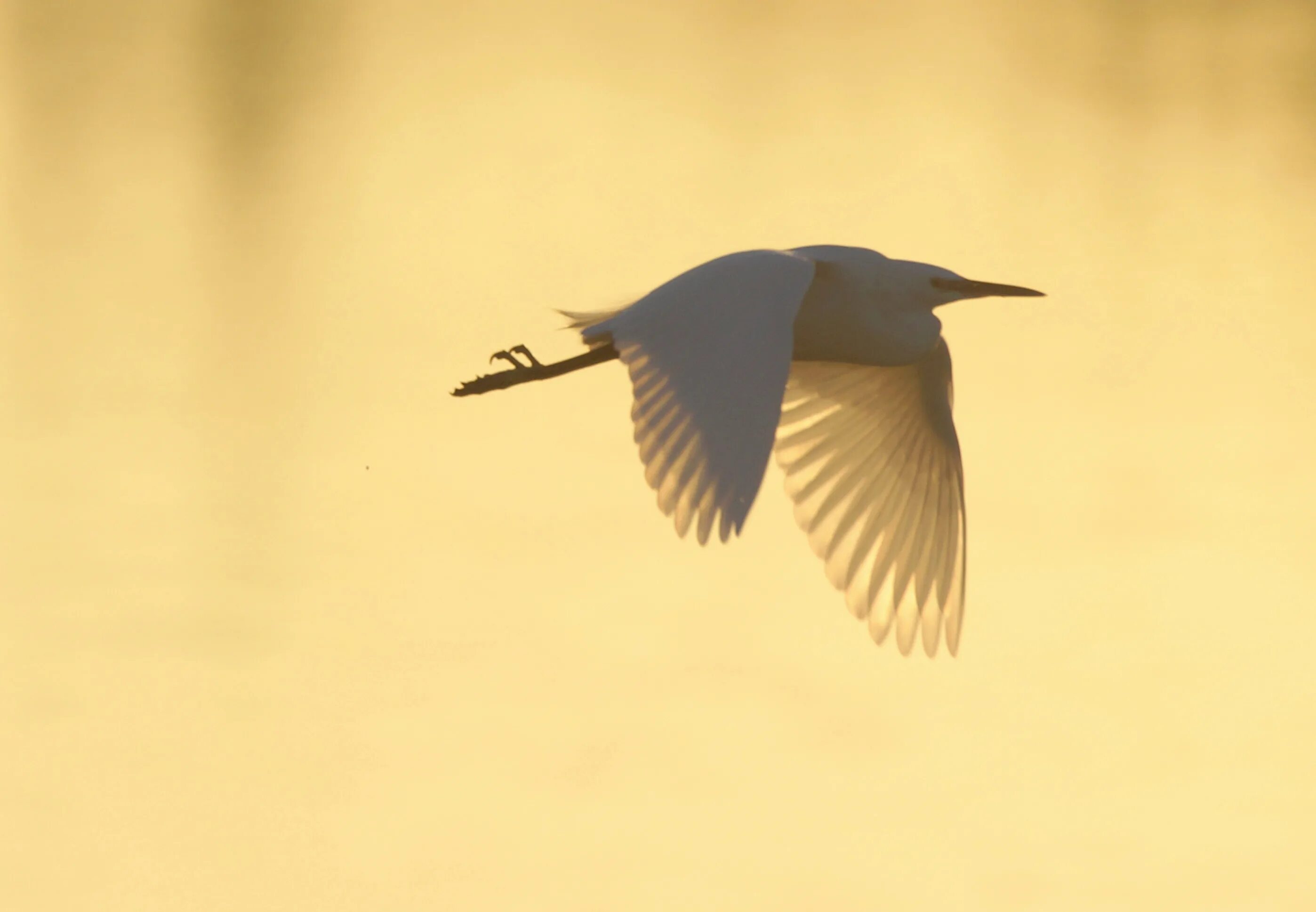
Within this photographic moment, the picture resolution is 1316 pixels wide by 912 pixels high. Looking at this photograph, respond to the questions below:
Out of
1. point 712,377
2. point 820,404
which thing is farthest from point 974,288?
point 712,377

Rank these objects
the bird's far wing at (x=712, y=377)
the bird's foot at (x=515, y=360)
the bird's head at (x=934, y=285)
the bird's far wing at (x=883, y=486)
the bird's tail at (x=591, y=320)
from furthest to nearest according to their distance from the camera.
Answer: the bird's far wing at (x=883, y=486)
the bird's foot at (x=515, y=360)
the bird's head at (x=934, y=285)
the bird's tail at (x=591, y=320)
the bird's far wing at (x=712, y=377)

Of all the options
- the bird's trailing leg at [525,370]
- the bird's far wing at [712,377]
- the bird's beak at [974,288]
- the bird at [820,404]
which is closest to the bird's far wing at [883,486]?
the bird at [820,404]

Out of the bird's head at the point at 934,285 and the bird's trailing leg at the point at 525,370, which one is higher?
the bird's head at the point at 934,285

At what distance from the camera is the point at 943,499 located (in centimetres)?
415

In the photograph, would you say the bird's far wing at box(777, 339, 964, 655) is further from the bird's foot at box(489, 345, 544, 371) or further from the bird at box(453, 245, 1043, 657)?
the bird's foot at box(489, 345, 544, 371)

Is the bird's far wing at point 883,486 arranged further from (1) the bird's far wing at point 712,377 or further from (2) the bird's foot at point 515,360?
(1) the bird's far wing at point 712,377

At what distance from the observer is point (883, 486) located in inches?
163

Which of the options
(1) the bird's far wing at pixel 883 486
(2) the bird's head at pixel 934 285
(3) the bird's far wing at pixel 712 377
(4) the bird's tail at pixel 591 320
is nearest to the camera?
(3) the bird's far wing at pixel 712 377

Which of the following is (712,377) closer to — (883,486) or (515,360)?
(515,360)

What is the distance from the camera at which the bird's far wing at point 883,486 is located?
4078mm

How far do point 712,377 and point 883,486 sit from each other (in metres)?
1.23

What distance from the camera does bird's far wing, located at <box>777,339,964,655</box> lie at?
4.08 m

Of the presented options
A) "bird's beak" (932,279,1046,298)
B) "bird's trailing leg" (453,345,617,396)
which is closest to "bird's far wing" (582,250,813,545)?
"bird's trailing leg" (453,345,617,396)

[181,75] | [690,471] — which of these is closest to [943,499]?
[690,471]
